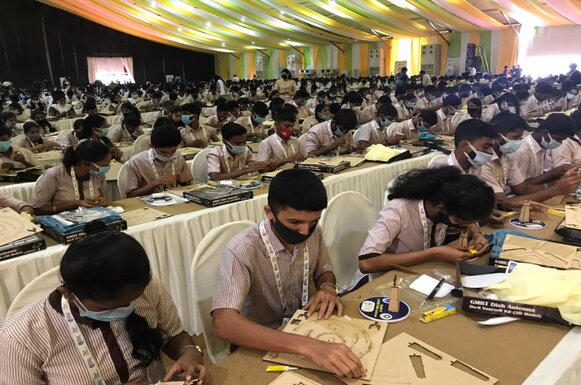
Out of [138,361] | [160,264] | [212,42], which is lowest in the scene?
[160,264]

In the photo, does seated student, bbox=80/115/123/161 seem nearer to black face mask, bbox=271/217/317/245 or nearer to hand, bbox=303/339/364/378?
black face mask, bbox=271/217/317/245

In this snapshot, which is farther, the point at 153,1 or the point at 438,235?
the point at 153,1

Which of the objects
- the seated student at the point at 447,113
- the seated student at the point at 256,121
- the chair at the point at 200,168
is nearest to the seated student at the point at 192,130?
the seated student at the point at 256,121

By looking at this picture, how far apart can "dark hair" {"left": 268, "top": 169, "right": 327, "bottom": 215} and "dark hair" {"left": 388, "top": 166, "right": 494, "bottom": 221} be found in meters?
0.58

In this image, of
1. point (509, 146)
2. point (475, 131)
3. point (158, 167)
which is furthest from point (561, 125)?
point (158, 167)

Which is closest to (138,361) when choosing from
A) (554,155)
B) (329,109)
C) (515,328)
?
(515,328)

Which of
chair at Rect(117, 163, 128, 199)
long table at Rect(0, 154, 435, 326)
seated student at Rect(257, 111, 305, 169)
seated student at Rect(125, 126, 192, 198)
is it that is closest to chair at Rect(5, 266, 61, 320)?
long table at Rect(0, 154, 435, 326)

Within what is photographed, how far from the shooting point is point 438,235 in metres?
2.06

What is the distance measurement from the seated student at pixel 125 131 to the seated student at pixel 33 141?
73 cm

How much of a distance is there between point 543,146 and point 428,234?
6.86 feet

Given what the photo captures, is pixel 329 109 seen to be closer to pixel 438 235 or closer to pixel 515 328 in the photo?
pixel 438 235

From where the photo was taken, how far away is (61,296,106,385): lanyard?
3.71 feet

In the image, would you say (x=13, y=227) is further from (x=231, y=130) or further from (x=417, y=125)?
(x=417, y=125)

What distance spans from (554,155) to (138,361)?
3591 mm
